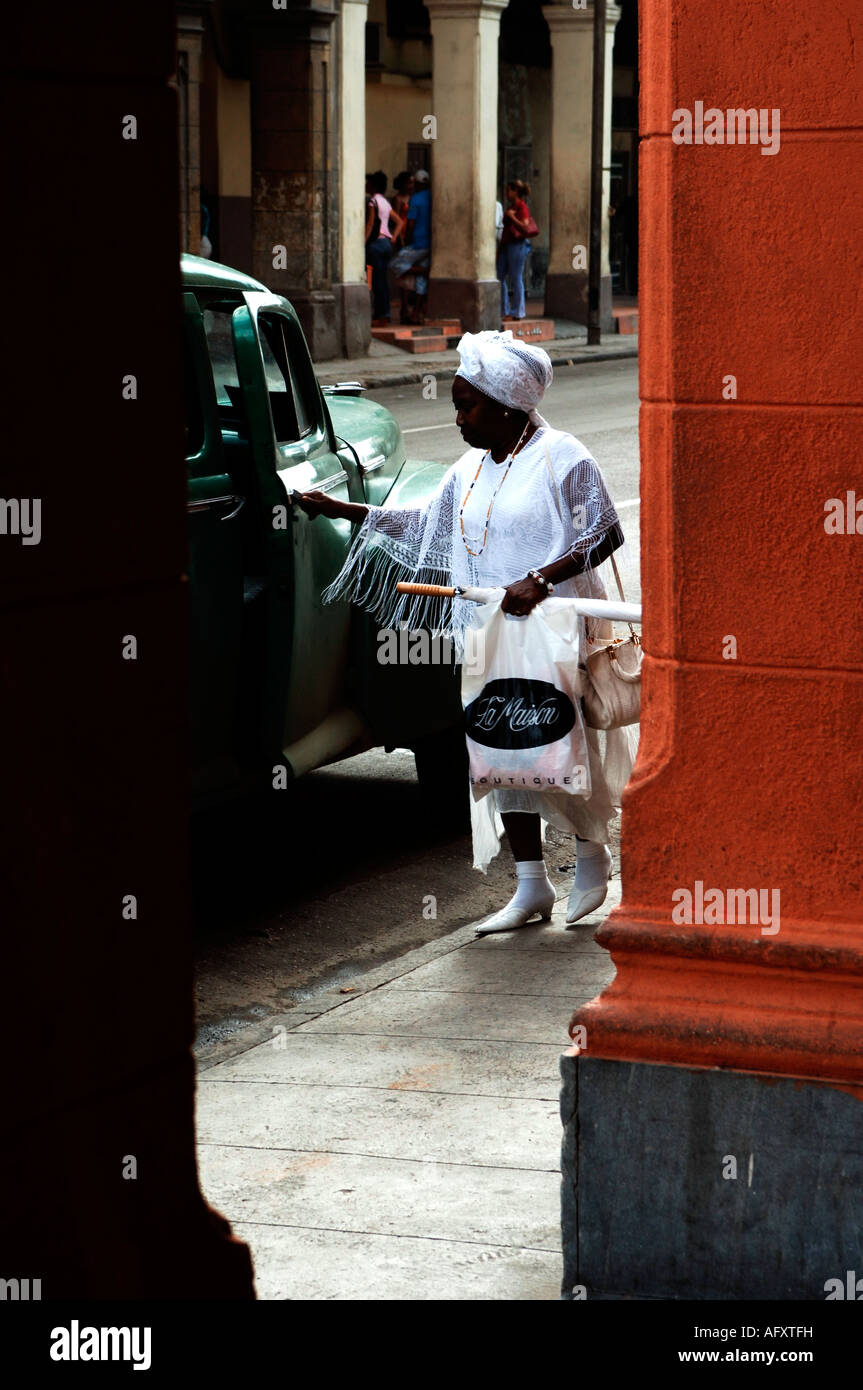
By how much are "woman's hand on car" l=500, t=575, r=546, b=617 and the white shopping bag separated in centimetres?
3

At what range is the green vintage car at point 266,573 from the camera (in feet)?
20.4

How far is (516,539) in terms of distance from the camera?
6.15 meters

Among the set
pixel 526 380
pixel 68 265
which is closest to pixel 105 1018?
pixel 68 265

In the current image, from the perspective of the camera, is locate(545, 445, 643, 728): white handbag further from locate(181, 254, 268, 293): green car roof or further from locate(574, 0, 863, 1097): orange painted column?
locate(574, 0, 863, 1097): orange painted column

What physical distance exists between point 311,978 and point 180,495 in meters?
3.84

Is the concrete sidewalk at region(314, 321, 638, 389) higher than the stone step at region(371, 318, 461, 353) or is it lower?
lower

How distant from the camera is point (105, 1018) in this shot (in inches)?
103

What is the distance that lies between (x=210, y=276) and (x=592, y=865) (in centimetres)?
215

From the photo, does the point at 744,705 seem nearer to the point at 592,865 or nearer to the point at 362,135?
the point at 592,865

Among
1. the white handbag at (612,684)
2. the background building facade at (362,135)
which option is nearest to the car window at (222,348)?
the white handbag at (612,684)

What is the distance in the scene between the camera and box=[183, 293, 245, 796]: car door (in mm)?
6125

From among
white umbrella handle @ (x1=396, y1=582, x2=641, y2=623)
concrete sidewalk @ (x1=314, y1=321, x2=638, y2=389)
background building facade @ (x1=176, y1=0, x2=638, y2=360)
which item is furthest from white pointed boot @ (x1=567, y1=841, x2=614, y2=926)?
concrete sidewalk @ (x1=314, y1=321, x2=638, y2=389)
